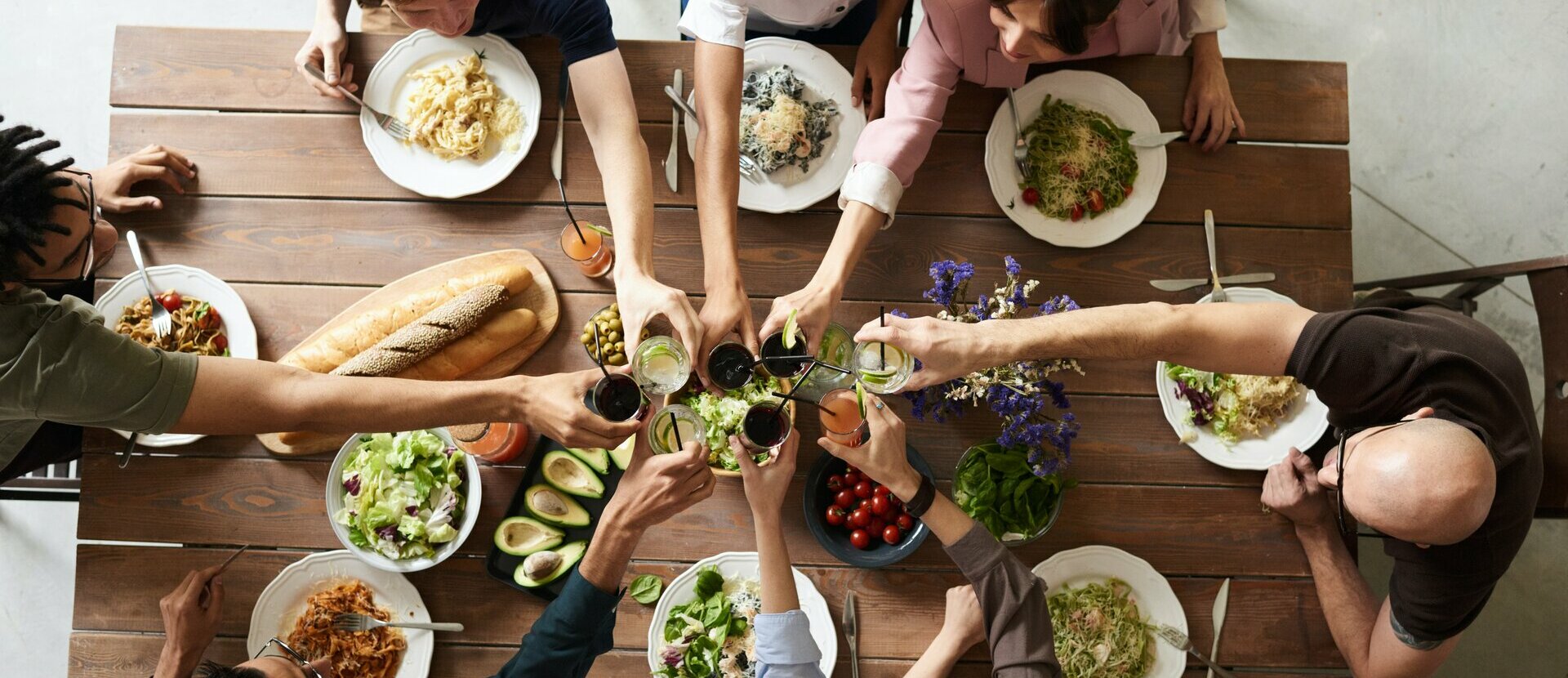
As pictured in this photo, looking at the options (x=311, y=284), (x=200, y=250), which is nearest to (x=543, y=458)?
(x=311, y=284)

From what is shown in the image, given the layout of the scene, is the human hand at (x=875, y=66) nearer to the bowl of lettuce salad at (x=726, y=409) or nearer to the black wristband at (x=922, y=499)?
the bowl of lettuce salad at (x=726, y=409)

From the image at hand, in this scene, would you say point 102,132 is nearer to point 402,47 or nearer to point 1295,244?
point 402,47

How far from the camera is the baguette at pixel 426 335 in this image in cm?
222

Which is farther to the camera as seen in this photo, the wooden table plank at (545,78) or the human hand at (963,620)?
the wooden table plank at (545,78)

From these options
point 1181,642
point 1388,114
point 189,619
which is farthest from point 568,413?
point 1388,114

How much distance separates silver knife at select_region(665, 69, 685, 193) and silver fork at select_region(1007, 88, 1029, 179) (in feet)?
3.15

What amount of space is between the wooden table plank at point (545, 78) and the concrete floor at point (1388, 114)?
122 cm

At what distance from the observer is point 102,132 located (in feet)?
12.3

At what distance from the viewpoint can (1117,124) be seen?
2434 mm

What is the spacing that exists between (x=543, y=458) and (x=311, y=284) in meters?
0.89

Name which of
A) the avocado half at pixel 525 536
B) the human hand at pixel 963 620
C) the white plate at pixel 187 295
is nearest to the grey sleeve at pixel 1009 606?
the human hand at pixel 963 620

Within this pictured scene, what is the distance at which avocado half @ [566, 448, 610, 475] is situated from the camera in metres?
2.32

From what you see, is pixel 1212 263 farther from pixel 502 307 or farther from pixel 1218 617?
pixel 502 307

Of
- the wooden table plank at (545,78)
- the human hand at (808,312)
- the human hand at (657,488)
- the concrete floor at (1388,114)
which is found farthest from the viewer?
the concrete floor at (1388,114)
